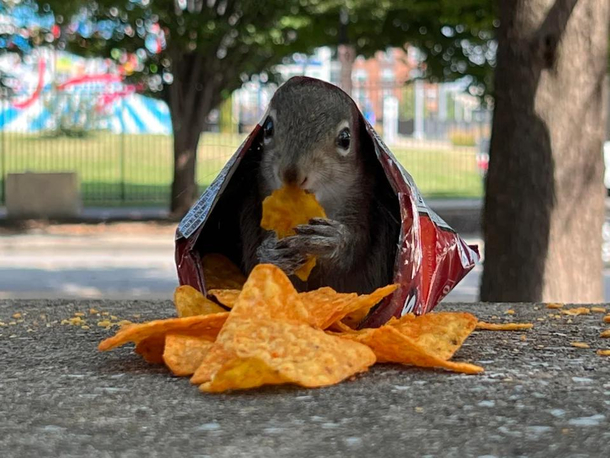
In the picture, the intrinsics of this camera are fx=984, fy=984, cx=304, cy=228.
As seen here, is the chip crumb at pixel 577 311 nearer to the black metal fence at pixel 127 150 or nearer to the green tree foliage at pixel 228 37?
the green tree foliage at pixel 228 37

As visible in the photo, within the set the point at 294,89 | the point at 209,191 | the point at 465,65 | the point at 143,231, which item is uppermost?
the point at 465,65

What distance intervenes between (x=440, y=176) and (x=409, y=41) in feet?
51.1

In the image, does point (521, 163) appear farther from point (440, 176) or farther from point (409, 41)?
point (440, 176)

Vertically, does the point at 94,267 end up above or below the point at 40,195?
below

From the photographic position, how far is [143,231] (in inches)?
624

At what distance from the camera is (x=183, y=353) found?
→ 247 centimetres

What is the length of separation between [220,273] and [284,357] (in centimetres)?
115

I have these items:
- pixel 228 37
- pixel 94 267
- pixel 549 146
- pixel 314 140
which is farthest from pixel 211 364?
pixel 228 37

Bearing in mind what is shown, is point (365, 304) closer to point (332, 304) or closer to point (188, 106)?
point (332, 304)

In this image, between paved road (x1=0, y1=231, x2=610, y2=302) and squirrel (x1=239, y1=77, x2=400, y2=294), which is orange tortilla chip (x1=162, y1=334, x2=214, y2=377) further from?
paved road (x1=0, y1=231, x2=610, y2=302)

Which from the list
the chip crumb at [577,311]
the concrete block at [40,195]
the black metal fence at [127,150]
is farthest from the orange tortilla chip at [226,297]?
the black metal fence at [127,150]

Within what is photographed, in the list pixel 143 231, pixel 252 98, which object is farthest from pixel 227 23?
pixel 252 98

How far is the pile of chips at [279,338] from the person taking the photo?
87.4 inches

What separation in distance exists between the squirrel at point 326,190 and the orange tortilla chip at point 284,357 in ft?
1.87
